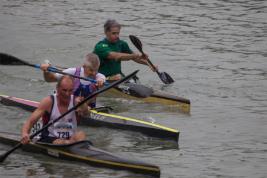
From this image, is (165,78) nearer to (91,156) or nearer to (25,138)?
(91,156)

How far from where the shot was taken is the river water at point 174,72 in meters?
12.7

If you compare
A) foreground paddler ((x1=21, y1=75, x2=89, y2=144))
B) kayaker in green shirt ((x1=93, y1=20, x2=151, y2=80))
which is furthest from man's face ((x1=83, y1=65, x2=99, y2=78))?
kayaker in green shirt ((x1=93, y1=20, x2=151, y2=80))

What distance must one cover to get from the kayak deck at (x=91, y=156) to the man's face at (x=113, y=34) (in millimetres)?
4451

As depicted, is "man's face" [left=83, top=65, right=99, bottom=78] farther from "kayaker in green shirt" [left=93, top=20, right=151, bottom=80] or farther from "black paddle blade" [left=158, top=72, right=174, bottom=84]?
"black paddle blade" [left=158, top=72, right=174, bottom=84]

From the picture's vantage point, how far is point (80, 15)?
26844mm

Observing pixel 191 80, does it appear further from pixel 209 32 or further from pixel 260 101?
pixel 209 32

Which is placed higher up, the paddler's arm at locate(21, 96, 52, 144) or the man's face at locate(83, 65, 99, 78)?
the man's face at locate(83, 65, 99, 78)

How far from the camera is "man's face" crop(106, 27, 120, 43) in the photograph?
16.1 meters

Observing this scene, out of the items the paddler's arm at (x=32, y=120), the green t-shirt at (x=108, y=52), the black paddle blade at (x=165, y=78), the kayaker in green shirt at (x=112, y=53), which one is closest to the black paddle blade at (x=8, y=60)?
the paddler's arm at (x=32, y=120)

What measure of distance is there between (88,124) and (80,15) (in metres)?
12.7

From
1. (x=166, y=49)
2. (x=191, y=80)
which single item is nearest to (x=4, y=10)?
(x=166, y=49)

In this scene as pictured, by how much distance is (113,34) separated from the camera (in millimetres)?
16172

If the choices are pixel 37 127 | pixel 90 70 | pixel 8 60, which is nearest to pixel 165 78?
pixel 90 70

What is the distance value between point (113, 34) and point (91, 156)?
496cm
